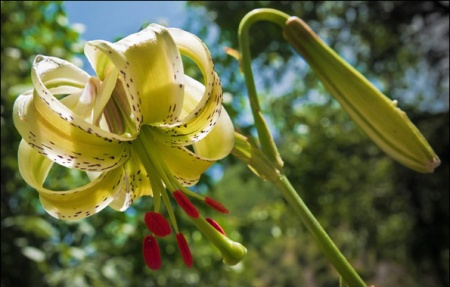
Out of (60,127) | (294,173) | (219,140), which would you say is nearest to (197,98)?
(219,140)

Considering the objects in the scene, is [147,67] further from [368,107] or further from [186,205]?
[368,107]

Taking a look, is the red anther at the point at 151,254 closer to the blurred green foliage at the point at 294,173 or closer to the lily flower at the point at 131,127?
the lily flower at the point at 131,127

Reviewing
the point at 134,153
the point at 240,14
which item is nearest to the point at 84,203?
the point at 134,153

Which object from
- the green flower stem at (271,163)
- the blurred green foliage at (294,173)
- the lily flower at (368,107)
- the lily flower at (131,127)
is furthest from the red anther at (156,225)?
the blurred green foliage at (294,173)

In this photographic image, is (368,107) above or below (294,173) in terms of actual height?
above

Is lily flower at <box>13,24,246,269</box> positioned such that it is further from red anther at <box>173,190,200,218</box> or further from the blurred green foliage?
the blurred green foliage

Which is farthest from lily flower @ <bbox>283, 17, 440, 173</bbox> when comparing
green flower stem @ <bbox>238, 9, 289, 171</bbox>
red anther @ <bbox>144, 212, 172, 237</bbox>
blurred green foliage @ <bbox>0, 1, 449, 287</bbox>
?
blurred green foliage @ <bbox>0, 1, 449, 287</bbox>
